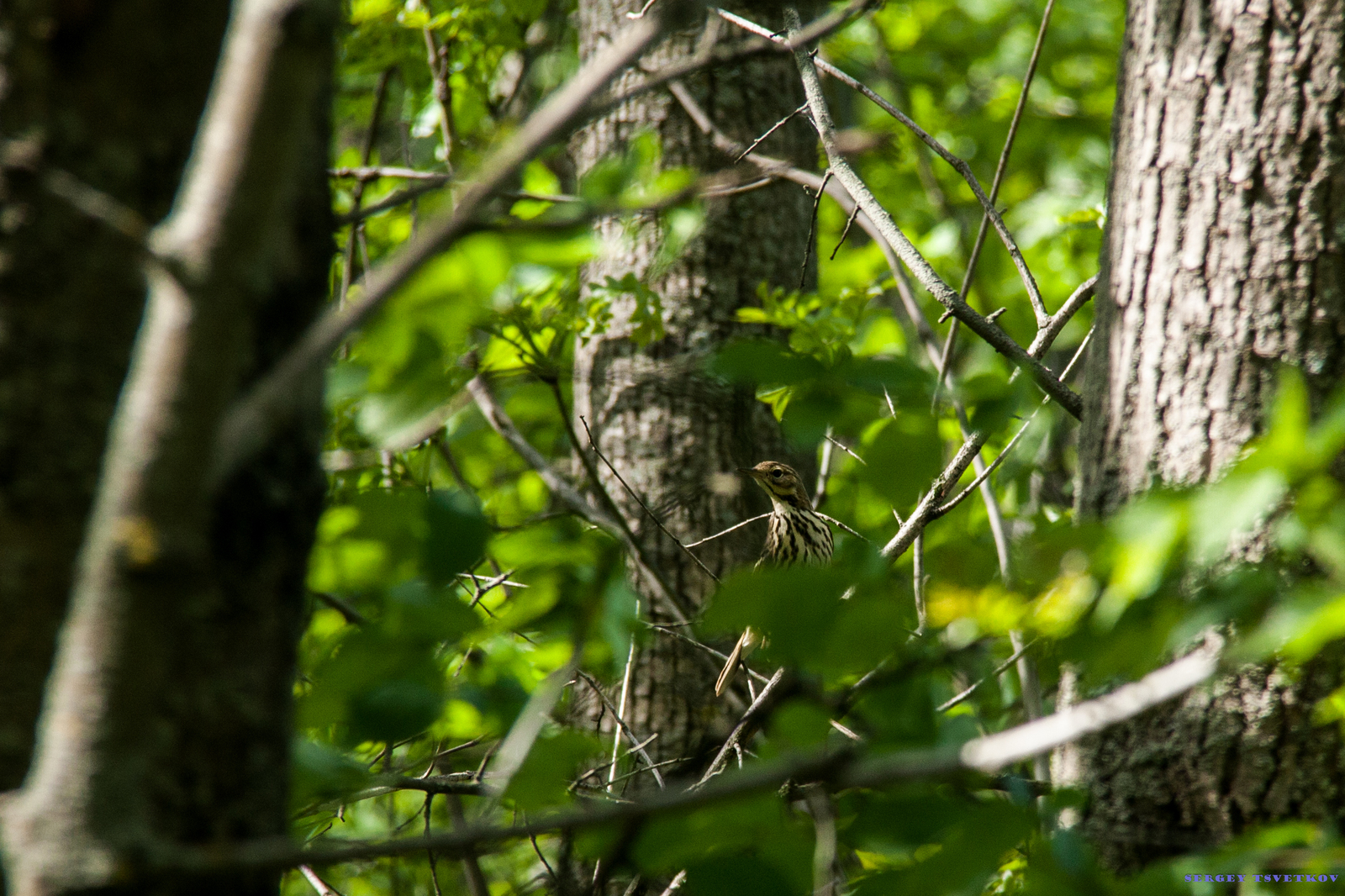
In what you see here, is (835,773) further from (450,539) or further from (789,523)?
(789,523)

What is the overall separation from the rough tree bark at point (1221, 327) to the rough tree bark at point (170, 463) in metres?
1.23

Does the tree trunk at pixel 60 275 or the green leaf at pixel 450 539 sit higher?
the tree trunk at pixel 60 275

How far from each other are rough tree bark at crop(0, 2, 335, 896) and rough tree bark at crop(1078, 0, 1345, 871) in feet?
4.02

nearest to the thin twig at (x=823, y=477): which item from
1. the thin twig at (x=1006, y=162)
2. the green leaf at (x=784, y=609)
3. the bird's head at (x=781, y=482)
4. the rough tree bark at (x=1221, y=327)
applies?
the bird's head at (x=781, y=482)

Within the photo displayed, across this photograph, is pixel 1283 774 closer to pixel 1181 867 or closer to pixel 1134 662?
pixel 1181 867

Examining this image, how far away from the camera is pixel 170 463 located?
79 centimetres

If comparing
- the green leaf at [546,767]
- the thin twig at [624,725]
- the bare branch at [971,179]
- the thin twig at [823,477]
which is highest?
the bare branch at [971,179]

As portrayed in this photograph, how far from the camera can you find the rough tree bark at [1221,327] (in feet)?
5.16

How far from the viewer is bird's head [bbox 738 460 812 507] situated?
4.13m

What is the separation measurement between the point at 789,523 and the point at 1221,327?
110 inches

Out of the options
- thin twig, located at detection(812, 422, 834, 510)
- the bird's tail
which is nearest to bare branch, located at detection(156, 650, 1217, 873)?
the bird's tail

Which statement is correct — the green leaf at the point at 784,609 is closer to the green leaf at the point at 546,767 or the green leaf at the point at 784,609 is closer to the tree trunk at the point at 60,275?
the green leaf at the point at 546,767

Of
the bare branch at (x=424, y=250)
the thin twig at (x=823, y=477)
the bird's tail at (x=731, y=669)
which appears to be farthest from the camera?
the thin twig at (x=823, y=477)

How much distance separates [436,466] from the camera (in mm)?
4617
